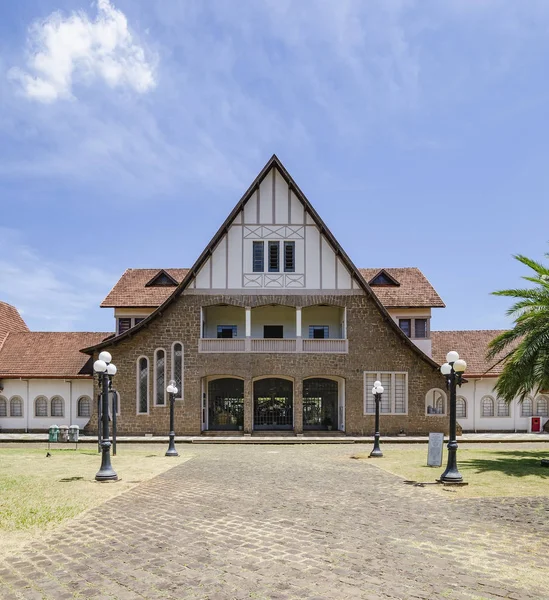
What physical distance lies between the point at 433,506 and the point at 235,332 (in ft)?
82.2

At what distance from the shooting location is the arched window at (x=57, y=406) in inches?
1435

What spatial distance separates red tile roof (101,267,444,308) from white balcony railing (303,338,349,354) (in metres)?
5.16

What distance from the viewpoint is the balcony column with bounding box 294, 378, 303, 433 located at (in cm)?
3319

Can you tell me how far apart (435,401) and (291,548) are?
2935 centimetres

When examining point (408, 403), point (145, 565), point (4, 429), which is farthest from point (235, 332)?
point (145, 565)

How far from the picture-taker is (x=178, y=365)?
111 feet

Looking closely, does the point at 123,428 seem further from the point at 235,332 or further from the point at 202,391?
the point at 235,332

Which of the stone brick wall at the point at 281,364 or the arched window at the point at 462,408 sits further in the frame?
the arched window at the point at 462,408

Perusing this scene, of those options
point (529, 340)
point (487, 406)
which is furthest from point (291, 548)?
point (487, 406)

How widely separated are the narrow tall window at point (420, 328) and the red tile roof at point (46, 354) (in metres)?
21.1

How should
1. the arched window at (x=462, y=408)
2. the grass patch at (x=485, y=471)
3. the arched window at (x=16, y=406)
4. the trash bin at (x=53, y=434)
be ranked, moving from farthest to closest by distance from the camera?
the arched window at (x=462, y=408)
the arched window at (x=16, y=406)
the trash bin at (x=53, y=434)
the grass patch at (x=485, y=471)

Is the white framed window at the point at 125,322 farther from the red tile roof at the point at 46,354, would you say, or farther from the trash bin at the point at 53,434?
the trash bin at the point at 53,434

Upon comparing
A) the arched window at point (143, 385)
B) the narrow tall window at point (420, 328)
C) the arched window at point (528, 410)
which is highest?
the narrow tall window at point (420, 328)

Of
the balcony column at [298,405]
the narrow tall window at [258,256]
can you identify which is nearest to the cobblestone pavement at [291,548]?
the balcony column at [298,405]
